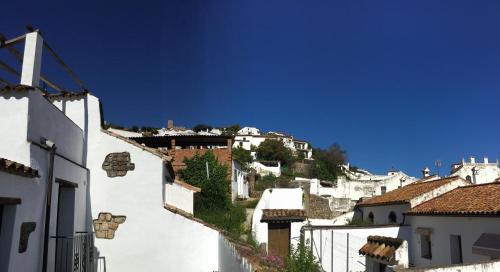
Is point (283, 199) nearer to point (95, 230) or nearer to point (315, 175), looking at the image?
point (95, 230)

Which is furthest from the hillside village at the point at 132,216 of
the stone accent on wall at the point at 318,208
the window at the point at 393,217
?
the stone accent on wall at the point at 318,208

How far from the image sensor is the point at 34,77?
7.34 meters

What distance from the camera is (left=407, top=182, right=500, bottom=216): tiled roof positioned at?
14.0m

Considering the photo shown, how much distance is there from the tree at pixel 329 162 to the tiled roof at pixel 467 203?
3903 centimetres

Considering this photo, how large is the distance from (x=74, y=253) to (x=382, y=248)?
425 inches

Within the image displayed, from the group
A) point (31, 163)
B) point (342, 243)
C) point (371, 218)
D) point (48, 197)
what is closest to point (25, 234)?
point (48, 197)

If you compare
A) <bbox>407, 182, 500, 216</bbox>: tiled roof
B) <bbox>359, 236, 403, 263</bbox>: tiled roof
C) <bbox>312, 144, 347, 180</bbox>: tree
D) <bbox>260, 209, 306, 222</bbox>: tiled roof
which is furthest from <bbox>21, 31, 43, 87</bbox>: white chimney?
<bbox>312, 144, 347, 180</bbox>: tree

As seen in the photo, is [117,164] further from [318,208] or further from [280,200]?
[318,208]

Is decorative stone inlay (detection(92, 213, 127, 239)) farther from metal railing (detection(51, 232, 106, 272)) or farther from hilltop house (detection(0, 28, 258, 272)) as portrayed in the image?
metal railing (detection(51, 232, 106, 272))

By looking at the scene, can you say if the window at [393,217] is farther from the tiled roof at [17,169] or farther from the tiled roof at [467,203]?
the tiled roof at [17,169]

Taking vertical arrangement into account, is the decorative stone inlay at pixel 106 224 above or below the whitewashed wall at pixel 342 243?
above

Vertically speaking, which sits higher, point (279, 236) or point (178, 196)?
point (178, 196)

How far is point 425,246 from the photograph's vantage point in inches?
714

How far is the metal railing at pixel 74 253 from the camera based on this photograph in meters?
8.27
